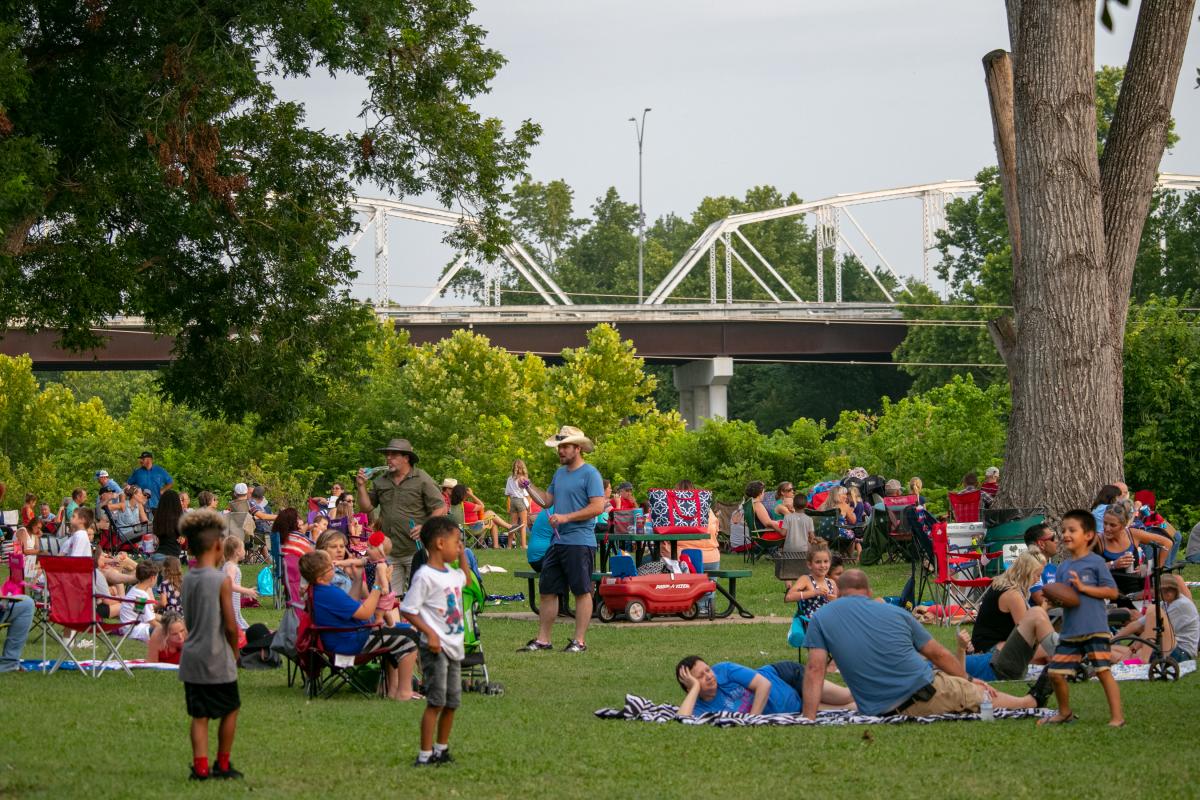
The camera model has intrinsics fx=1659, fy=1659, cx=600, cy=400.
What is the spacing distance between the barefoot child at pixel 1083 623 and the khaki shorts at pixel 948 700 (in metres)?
0.46

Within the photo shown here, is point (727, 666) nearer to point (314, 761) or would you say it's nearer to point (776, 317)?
point (314, 761)

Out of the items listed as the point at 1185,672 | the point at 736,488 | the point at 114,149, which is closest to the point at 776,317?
the point at 736,488

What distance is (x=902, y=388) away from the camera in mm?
82688

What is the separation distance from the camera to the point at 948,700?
9.78 m

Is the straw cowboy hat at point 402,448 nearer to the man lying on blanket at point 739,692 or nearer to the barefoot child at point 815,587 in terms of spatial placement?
the barefoot child at point 815,587

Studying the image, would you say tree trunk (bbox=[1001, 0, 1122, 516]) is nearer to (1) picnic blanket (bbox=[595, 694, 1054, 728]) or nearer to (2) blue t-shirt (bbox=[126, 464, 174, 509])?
(1) picnic blanket (bbox=[595, 694, 1054, 728])

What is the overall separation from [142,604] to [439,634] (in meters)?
6.94

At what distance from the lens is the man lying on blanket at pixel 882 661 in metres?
9.69

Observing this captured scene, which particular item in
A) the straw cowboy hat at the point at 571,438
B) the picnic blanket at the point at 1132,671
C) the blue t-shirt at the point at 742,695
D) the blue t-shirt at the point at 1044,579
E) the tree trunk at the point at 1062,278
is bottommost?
the picnic blanket at the point at 1132,671

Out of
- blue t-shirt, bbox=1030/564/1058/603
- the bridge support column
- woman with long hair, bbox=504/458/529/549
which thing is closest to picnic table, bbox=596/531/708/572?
blue t-shirt, bbox=1030/564/1058/603

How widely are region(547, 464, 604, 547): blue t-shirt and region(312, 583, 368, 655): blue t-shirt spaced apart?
3237 millimetres

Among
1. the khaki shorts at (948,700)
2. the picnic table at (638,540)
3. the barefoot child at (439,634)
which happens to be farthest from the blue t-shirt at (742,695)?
the picnic table at (638,540)

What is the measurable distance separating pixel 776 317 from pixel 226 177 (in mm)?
53208

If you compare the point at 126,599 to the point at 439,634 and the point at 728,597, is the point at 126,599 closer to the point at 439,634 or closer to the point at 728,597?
the point at 439,634
